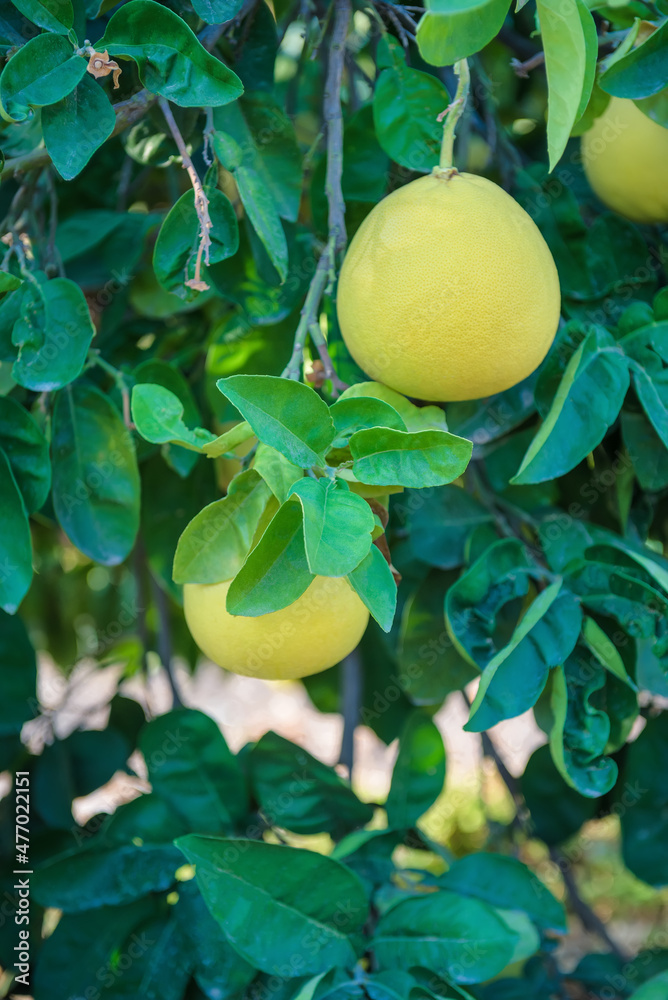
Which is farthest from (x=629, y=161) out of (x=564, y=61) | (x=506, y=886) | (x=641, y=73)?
(x=506, y=886)

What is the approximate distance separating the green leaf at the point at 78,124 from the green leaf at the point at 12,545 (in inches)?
8.0

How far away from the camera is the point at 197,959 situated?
26.6 inches

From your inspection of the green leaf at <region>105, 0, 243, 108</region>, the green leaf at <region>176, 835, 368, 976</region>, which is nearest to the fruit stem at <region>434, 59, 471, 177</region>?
the green leaf at <region>105, 0, 243, 108</region>

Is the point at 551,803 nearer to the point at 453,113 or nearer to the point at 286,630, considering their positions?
the point at 286,630

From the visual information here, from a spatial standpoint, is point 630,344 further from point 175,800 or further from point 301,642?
point 175,800

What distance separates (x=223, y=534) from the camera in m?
0.48

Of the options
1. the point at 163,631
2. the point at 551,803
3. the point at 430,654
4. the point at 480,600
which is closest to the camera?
the point at 480,600

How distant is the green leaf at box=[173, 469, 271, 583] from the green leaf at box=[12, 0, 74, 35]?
0.27m

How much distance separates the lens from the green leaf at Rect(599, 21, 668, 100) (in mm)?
500

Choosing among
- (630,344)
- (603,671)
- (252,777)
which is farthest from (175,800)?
(630,344)

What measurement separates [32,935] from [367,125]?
2.70 feet

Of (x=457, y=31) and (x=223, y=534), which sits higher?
(x=457, y=31)

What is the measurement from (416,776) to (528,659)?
0.26m

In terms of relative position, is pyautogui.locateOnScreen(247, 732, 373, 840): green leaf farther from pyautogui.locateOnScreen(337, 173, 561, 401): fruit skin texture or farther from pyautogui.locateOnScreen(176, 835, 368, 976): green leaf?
pyautogui.locateOnScreen(337, 173, 561, 401): fruit skin texture
